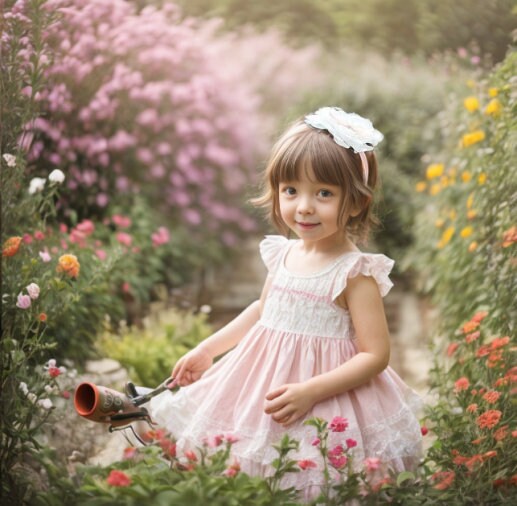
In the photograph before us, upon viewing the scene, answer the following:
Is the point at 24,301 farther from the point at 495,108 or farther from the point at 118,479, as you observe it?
the point at 495,108

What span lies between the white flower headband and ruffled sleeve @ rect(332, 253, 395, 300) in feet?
0.69

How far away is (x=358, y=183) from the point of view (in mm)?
2043

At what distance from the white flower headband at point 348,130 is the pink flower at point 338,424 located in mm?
639

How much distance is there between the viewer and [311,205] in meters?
2.01

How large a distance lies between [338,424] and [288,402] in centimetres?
18

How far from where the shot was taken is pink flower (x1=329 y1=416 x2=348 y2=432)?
69.2 inches

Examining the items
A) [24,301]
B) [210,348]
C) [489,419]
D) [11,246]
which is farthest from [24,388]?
[489,419]

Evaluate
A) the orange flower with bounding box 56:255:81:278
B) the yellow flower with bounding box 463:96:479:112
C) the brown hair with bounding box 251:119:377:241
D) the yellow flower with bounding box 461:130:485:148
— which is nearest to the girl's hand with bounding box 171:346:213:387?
the orange flower with bounding box 56:255:81:278

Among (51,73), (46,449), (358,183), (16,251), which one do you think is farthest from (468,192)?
(46,449)

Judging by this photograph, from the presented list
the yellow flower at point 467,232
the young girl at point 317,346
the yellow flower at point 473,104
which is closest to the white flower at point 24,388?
the young girl at point 317,346

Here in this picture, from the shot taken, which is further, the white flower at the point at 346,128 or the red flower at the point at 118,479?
the white flower at the point at 346,128

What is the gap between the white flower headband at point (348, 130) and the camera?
2.03 metres

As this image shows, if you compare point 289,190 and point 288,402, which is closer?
point 288,402

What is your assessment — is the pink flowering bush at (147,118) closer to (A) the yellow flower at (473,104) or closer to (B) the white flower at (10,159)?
(B) the white flower at (10,159)
